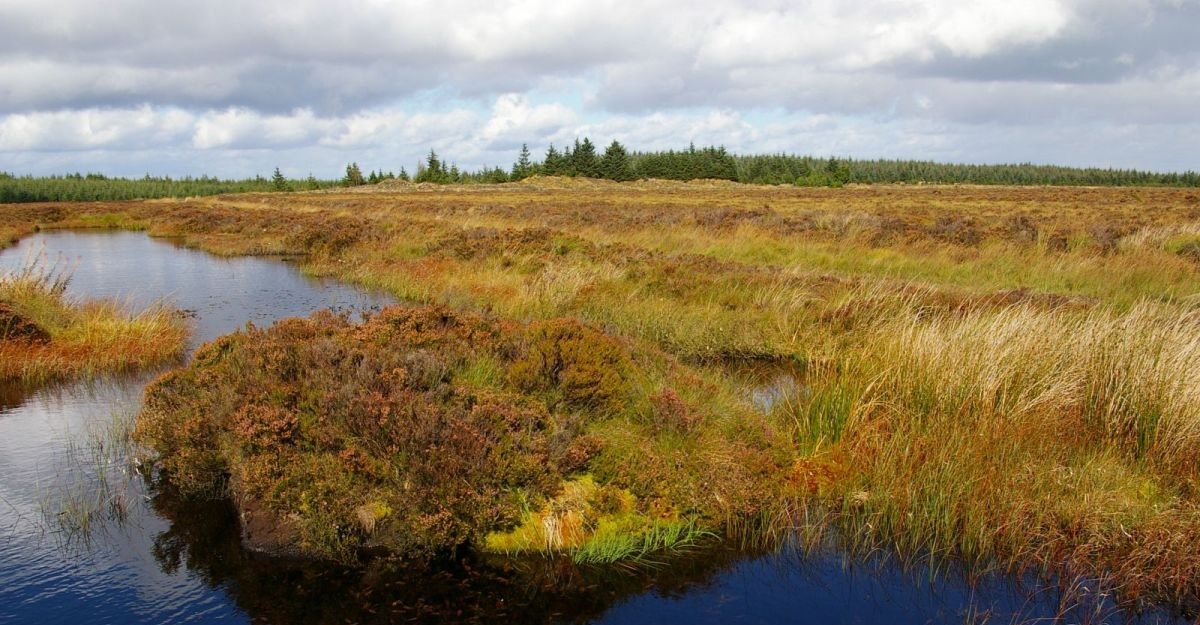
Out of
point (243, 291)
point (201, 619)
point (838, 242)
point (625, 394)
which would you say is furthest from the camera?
point (838, 242)

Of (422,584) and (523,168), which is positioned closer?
(422,584)

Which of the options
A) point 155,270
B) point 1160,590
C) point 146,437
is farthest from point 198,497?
point 155,270

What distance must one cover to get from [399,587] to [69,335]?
9.35 m

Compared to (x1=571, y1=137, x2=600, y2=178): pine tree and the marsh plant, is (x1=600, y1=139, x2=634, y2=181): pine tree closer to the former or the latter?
(x1=571, y1=137, x2=600, y2=178): pine tree

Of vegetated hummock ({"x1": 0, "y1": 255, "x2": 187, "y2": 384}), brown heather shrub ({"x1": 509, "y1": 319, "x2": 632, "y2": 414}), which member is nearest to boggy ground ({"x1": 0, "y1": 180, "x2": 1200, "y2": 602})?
brown heather shrub ({"x1": 509, "y1": 319, "x2": 632, "y2": 414})

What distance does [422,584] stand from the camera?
18.5ft

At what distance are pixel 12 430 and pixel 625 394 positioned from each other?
6.87 meters

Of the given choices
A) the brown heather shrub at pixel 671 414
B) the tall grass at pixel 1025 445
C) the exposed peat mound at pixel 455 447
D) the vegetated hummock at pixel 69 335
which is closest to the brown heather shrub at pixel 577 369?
the exposed peat mound at pixel 455 447

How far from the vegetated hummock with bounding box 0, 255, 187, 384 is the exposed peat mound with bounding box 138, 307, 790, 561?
161 inches

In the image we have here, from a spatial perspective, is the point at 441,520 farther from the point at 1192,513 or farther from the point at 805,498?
the point at 1192,513

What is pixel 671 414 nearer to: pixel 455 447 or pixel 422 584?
pixel 455 447

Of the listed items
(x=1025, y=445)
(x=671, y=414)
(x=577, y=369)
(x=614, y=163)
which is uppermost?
(x=614, y=163)

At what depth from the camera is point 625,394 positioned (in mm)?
7832

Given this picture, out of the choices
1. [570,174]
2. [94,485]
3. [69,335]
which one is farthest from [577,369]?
[570,174]
